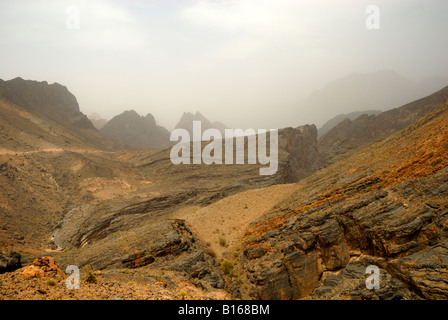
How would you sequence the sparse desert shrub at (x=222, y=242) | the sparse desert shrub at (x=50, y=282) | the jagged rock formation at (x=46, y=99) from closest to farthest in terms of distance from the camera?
the sparse desert shrub at (x=50, y=282)
the sparse desert shrub at (x=222, y=242)
the jagged rock formation at (x=46, y=99)

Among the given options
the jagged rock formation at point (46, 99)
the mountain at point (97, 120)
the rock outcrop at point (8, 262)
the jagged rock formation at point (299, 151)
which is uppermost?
the mountain at point (97, 120)

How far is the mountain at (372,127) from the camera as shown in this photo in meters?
60.6

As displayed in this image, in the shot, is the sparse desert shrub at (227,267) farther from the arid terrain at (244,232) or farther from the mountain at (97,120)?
the mountain at (97,120)

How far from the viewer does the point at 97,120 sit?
457 feet

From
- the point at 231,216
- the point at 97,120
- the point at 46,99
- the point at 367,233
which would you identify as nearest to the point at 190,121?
the point at 97,120

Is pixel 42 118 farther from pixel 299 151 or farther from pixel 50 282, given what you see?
pixel 50 282

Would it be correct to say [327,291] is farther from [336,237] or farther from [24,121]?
[24,121]

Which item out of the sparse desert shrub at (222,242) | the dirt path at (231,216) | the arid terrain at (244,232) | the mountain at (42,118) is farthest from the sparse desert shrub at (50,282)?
the mountain at (42,118)

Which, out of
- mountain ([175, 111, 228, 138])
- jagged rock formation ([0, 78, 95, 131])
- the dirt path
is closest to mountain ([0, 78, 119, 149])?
jagged rock formation ([0, 78, 95, 131])

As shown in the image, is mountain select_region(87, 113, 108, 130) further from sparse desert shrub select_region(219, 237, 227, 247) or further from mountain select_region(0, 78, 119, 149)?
sparse desert shrub select_region(219, 237, 227, 247)

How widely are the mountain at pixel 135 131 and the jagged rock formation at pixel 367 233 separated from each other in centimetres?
9789

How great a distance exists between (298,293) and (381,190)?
7.92 metres

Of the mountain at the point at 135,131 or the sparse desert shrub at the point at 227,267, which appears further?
the mountain at the point at 135,131

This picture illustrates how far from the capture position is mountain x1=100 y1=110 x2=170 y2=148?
355ft
